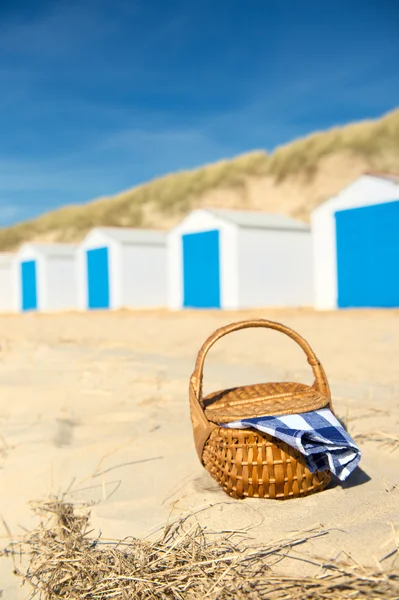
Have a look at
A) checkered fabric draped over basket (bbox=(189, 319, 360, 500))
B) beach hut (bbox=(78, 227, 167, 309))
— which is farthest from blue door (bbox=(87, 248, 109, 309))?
checkered fabric draped over basket (bbox=(189, 319, 360, 500))

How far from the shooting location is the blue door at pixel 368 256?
15117 mm

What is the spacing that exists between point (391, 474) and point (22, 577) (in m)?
1.58

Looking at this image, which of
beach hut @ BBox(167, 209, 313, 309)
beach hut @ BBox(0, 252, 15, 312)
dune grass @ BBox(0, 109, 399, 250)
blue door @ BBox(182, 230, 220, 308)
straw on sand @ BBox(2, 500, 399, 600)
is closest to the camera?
straw on sand @ BBox(2, 500, 399, 600)

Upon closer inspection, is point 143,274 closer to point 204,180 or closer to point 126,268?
point 126,268

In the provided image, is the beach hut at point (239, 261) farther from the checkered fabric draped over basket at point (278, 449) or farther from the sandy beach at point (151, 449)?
the checkered fabric draped over basket at point (278, 449)

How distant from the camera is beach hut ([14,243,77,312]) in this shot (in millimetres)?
27859

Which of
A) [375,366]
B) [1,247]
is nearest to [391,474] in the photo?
[375,366]

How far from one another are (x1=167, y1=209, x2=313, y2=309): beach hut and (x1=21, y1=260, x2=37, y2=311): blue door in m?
10.6

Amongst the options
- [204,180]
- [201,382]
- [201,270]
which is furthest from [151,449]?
[204,180]

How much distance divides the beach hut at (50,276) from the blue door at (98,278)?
2.72 meters

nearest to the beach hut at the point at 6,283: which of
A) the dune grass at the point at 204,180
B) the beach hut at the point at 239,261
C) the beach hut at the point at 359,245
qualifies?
the beach hut at the point at 239,261

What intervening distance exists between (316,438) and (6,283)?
103ft

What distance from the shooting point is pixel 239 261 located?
18.5 meters

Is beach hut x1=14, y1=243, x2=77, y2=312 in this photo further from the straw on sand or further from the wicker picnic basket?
the straw on sand
